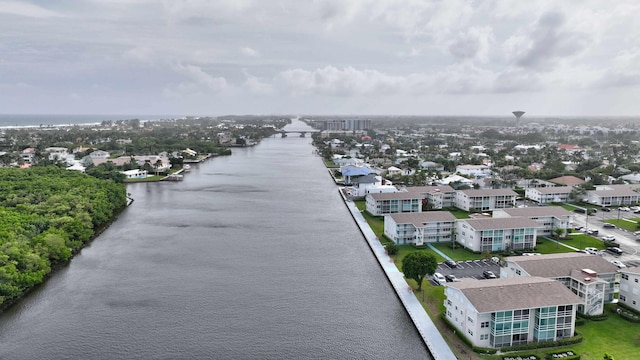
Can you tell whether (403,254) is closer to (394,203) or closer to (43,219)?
(394,203)

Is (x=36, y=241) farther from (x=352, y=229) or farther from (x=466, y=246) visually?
(x=466, y=246)

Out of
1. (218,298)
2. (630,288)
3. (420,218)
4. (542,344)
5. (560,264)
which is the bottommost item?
(218,298)

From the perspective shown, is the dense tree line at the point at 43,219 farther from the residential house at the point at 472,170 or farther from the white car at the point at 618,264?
Answer: the residential house at the point at 472,170

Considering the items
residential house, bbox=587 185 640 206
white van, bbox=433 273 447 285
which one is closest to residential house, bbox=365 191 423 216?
white van, bbox=433 273 447 285

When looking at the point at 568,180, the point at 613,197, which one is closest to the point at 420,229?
the point at 613,197

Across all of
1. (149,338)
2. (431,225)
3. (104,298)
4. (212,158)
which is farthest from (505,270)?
(212,158)

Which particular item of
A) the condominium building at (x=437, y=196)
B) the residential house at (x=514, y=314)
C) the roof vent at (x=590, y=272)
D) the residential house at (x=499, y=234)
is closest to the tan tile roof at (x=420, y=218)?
the residential house at (x=499, y=234)

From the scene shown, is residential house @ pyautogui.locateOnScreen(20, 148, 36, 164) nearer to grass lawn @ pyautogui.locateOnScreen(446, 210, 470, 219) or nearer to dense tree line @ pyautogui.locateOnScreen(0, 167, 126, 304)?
dense tree line @ pyautogui.locateOnScreen(0, 167, 126, 304)
